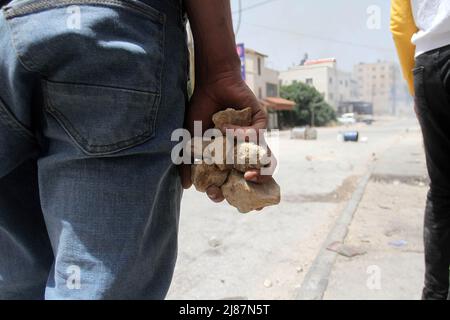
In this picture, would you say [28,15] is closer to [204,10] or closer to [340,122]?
[204,10]

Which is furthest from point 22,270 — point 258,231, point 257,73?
point 257,73

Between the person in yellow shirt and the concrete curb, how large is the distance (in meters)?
0.66

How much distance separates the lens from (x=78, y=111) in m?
0.76

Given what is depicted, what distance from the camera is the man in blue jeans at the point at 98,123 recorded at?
0.73m

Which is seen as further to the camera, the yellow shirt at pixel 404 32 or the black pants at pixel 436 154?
the yellow shirt at pixel 404 32

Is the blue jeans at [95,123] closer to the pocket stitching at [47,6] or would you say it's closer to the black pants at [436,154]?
the pocket stitching at [47,6]

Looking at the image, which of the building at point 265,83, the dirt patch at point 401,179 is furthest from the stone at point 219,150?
the building at point 265,83

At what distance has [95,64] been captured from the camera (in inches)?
29.1

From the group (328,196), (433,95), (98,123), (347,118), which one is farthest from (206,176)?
(347,118)

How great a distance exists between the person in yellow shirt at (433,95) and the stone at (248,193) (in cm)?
90

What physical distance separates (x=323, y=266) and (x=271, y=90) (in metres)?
28.4

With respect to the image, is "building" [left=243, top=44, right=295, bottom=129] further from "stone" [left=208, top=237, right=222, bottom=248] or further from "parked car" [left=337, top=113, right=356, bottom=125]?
"stone" [left=208, top=237, right=222, bottom=248]

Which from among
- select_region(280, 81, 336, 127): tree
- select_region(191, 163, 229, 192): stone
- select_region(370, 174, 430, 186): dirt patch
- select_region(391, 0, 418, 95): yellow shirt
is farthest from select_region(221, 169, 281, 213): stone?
select_region(280, 81, 336, 127): tree
